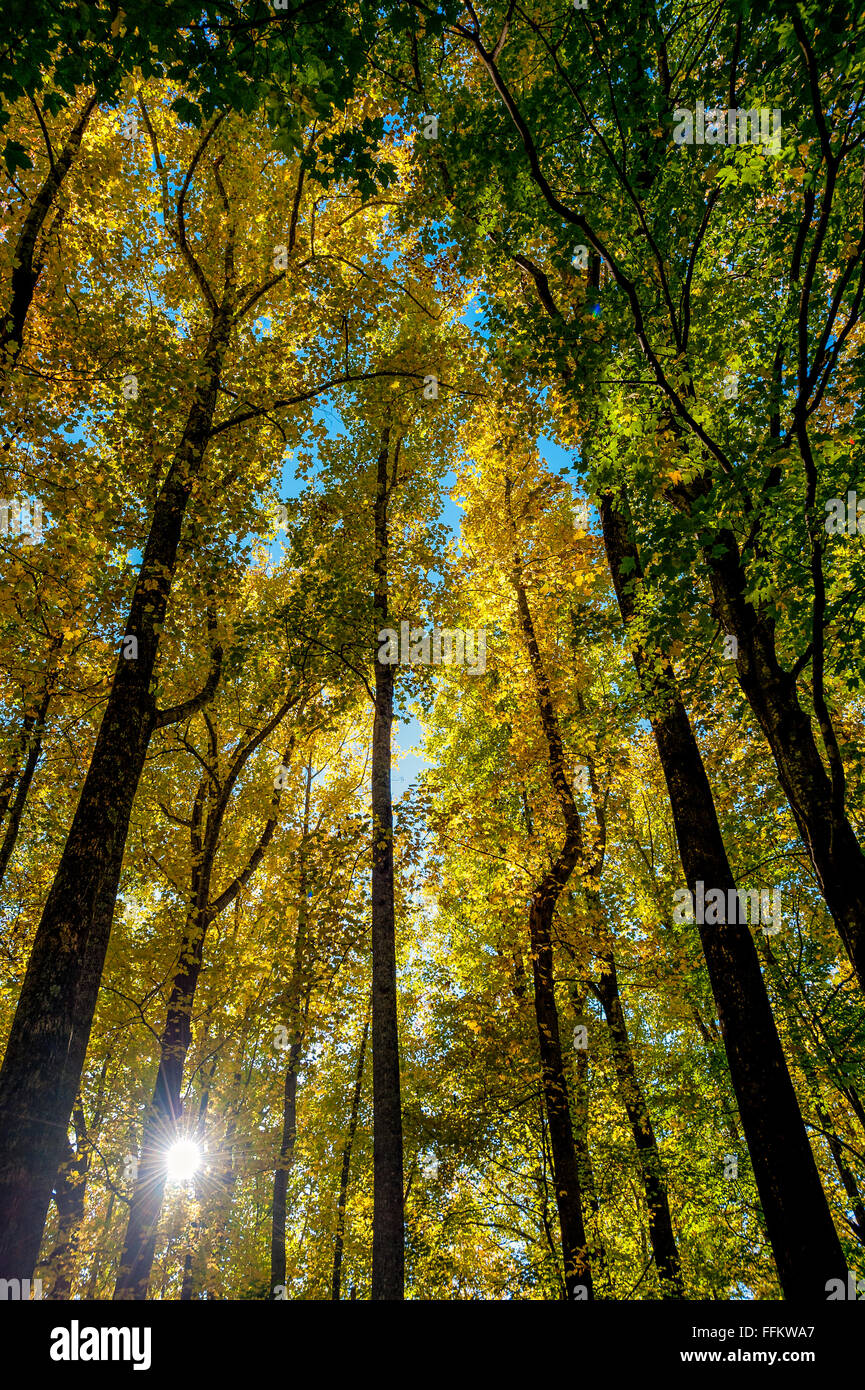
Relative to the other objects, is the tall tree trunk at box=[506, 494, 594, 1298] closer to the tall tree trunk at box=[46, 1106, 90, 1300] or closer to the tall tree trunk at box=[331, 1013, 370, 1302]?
the tall tree trunk at box=[46, 1106, 90, 1300]

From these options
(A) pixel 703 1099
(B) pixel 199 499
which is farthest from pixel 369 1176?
(B) pixel 199 499

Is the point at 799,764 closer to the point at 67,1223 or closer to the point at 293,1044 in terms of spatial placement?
the point at 293,1044

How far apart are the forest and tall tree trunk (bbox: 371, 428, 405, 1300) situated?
0.06 metres

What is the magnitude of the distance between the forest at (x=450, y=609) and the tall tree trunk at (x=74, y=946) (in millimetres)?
42

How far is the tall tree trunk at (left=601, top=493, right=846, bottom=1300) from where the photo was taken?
171 inches

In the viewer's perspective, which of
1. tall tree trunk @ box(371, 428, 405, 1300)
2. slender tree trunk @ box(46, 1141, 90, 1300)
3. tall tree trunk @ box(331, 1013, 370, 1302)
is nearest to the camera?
tall tree trunk @ box(371, 428, 405, 1300)

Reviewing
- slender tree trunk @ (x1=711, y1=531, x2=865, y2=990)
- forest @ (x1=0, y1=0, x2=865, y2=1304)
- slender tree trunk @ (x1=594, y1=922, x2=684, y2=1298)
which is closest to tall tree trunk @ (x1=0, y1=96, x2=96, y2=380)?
forest @ (x1=0, y1=0, x2=865, y2=1304)

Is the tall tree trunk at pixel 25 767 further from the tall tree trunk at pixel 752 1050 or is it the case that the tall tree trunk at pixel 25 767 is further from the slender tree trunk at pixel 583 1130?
the slender tree trunk at pixel 583 1130

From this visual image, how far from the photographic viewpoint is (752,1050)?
501 centimetres

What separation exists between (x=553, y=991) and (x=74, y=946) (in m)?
8.23

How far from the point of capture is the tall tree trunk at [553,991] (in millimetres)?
8852

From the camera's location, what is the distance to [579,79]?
5672mm

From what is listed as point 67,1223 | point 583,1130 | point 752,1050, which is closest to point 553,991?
point 583,1130
